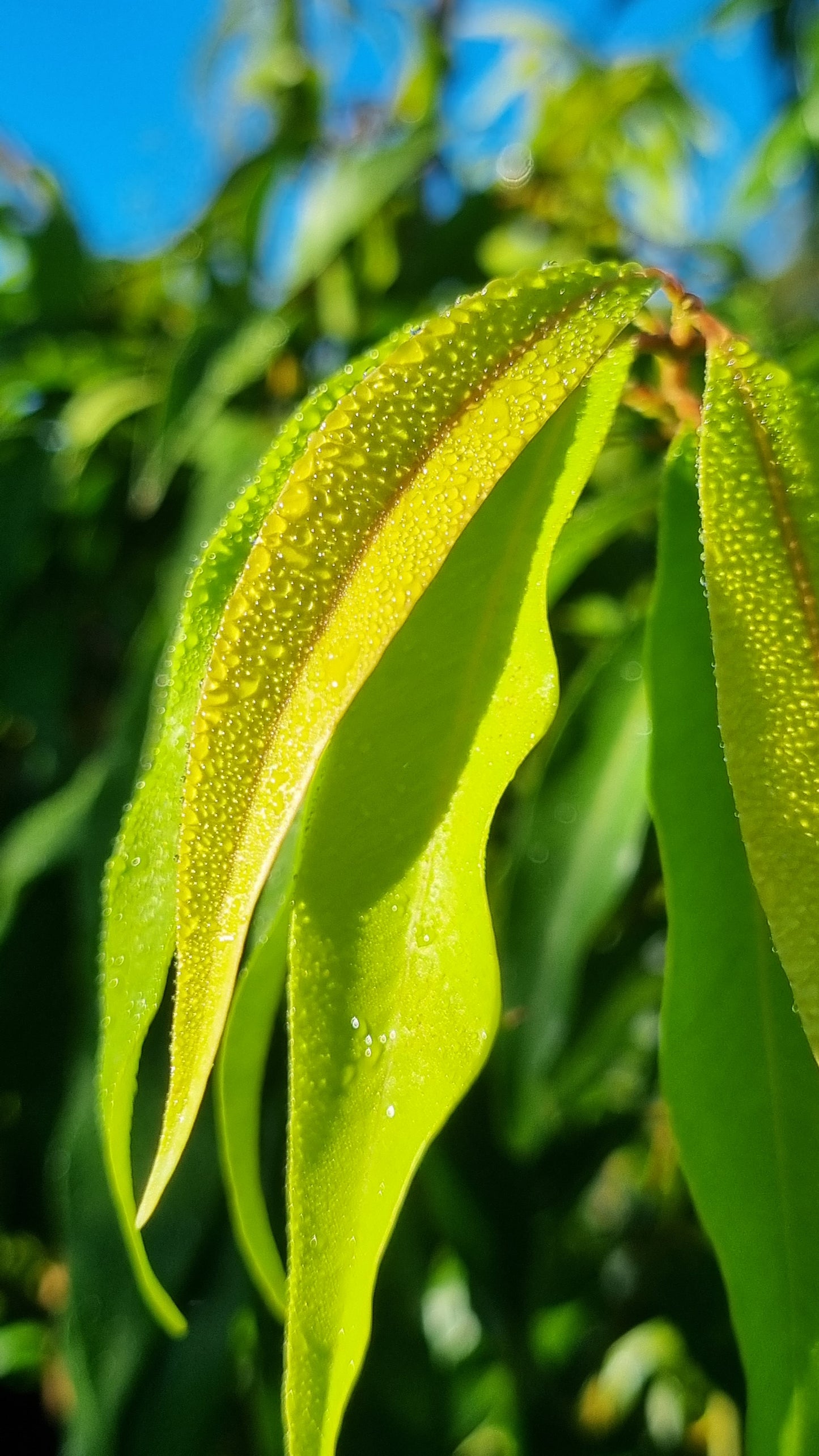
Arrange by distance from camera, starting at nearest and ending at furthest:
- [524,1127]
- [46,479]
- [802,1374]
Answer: [802,1374] < [524,1127] < [46,479]

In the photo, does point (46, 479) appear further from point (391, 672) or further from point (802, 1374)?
point (802, 1374)

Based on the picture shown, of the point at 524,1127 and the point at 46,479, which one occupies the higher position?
the point at 46,479

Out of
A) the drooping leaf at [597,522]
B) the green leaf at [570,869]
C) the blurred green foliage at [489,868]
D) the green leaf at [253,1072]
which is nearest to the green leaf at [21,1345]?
the blurred green foliage at [489,868]

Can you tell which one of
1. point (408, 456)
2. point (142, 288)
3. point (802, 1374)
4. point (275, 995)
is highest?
point (142, 288)

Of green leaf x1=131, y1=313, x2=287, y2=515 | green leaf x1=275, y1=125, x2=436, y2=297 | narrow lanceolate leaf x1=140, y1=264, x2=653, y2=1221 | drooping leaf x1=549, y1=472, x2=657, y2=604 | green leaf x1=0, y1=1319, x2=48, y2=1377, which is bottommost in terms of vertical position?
green leaf x1=0, y1=1319, x2=48, y2=1377

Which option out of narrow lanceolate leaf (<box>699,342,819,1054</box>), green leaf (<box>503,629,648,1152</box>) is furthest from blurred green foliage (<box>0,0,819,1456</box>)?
narrow lanceolate leaf (<box>699,342,819,1054</box>)

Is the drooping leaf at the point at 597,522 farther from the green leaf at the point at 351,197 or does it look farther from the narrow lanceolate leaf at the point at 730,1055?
the green leaf at the point at 351,197

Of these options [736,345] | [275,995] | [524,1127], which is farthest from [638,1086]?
[736,345]

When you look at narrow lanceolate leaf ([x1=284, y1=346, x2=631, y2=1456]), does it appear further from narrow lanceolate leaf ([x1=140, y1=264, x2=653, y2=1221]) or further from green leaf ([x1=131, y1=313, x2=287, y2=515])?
green leaf ([x1=131, y1=313, x2=287, y2=515])
